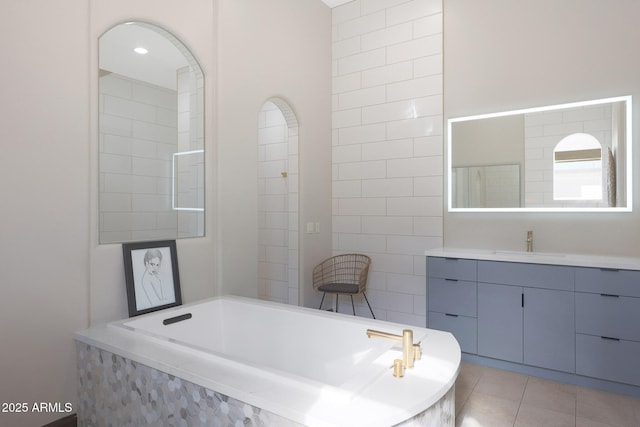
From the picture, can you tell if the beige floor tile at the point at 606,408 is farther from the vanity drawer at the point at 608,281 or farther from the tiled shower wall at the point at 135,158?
the tiled shower wall at the point at 135,158

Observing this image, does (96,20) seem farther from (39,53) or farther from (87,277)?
(87,277)

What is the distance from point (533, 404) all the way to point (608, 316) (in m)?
0.81

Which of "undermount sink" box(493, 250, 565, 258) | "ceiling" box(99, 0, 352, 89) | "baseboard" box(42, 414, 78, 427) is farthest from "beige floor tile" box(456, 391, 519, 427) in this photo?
"ceiling" box(99, 0, 352, 89)

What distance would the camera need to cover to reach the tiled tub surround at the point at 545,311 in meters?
2.57

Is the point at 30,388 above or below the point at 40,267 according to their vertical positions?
below

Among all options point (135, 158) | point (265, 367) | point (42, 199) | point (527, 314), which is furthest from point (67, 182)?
point (527, 314)

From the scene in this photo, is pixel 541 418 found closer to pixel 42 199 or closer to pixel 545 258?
pixel 545 258

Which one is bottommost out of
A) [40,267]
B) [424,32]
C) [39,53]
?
[40,267]

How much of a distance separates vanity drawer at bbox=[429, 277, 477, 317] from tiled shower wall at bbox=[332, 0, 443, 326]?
493 millimetres

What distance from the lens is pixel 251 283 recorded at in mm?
3268

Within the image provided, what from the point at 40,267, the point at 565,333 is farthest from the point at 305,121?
the point at 565,333

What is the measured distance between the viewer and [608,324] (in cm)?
261

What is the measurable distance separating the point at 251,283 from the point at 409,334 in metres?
1.98

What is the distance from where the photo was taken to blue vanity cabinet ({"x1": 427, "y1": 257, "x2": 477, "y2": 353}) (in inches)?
123
